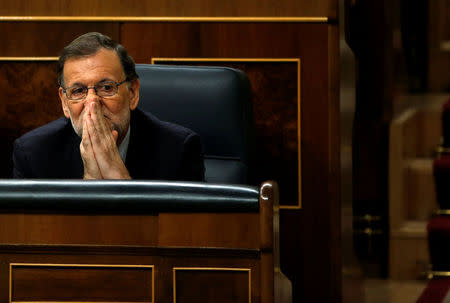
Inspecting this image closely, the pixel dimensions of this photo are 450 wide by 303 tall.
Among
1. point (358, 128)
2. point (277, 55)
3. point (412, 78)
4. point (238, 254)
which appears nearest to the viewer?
point (238, 254)

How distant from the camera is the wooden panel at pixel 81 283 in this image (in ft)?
2.52

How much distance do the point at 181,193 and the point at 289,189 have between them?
759 millimetres

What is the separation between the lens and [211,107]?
1.19m

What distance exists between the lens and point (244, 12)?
1.51 meters

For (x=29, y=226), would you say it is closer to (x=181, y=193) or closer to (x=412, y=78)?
(x=181, y=193)

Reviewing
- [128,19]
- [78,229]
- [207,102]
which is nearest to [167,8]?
[128,19]

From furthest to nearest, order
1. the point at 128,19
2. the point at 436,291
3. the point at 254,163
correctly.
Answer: the point at 436,291
the point at 128,19
the point at 254,163

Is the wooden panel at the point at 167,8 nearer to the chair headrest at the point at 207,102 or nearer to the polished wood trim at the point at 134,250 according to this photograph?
the chair headrest at the point at 207,102

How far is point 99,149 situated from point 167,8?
0.49m

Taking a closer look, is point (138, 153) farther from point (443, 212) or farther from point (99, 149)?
point (443, 212)

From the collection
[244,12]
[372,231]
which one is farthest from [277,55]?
[372,231]

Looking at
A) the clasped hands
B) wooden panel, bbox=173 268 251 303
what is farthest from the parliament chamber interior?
the clasped hands

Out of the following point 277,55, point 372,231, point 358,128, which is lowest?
point 372,231

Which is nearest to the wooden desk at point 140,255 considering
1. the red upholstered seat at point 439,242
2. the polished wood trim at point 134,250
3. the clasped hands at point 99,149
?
the polished wood trim at point 134,250
